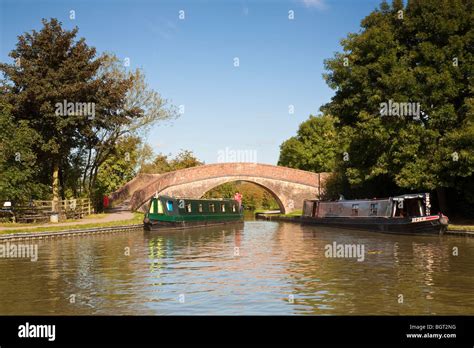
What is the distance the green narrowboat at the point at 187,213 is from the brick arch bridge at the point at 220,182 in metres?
2.75

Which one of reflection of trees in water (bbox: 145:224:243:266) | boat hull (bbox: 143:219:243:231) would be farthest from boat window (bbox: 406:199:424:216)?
boat hull (bbox: 143:219:243:231)

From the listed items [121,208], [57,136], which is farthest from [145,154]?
[57,136]

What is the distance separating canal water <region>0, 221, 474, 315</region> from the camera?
392 inches

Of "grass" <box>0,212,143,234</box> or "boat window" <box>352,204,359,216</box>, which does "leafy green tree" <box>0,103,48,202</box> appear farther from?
"boat window" <box>352,204,359,216</box>

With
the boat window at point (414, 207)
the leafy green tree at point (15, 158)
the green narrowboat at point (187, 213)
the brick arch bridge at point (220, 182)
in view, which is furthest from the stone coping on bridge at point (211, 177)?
the boat window at point (414, 207)

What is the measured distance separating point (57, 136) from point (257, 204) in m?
44.3

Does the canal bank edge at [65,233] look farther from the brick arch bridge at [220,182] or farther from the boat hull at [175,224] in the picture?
the brick arch bridge at [220,182]

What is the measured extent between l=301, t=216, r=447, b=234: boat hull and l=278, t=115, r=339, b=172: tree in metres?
30.1

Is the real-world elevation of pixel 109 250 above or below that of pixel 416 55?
below

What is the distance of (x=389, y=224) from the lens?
2653 cm

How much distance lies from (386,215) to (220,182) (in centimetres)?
1769

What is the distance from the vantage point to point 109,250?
63.4 feet

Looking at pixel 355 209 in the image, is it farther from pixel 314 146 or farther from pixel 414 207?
pixel 314 146

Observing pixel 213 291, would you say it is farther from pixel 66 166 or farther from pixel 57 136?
pixel 66 166
